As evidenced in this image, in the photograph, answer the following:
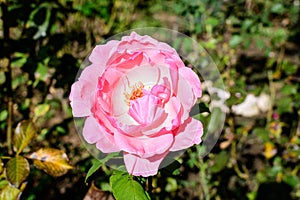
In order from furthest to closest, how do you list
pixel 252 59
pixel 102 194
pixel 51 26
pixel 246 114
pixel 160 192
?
pixel 252 59 < pixel 246 114 < pixel 160 192 < pixel 51 26 < pixel 102 194

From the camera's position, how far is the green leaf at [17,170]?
90 centimetres

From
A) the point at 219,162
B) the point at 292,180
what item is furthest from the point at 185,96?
the point at 292,180

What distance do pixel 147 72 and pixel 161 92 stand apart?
69mm

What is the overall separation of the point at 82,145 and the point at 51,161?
29.1 inches

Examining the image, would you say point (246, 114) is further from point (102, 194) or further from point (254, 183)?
point (102, 194)

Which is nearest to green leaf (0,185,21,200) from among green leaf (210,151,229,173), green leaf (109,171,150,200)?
green leaf (109,171,150,200)

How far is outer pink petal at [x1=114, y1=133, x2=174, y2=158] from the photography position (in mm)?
656

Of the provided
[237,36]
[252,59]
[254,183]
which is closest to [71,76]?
[237,36]

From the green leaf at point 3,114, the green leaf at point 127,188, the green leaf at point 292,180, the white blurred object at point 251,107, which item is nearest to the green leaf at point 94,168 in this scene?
the green leaf at point 127,188

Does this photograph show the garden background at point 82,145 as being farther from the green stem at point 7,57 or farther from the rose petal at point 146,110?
the rose petal at point 146,110

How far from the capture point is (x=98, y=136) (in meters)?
0.68

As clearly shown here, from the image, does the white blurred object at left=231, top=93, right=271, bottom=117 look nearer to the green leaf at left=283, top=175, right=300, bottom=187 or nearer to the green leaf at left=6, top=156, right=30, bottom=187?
the green leaf at left=283, top=175, right=300, bottom=187

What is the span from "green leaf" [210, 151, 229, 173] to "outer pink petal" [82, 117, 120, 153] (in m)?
0.87

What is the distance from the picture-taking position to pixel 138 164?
0.68m
